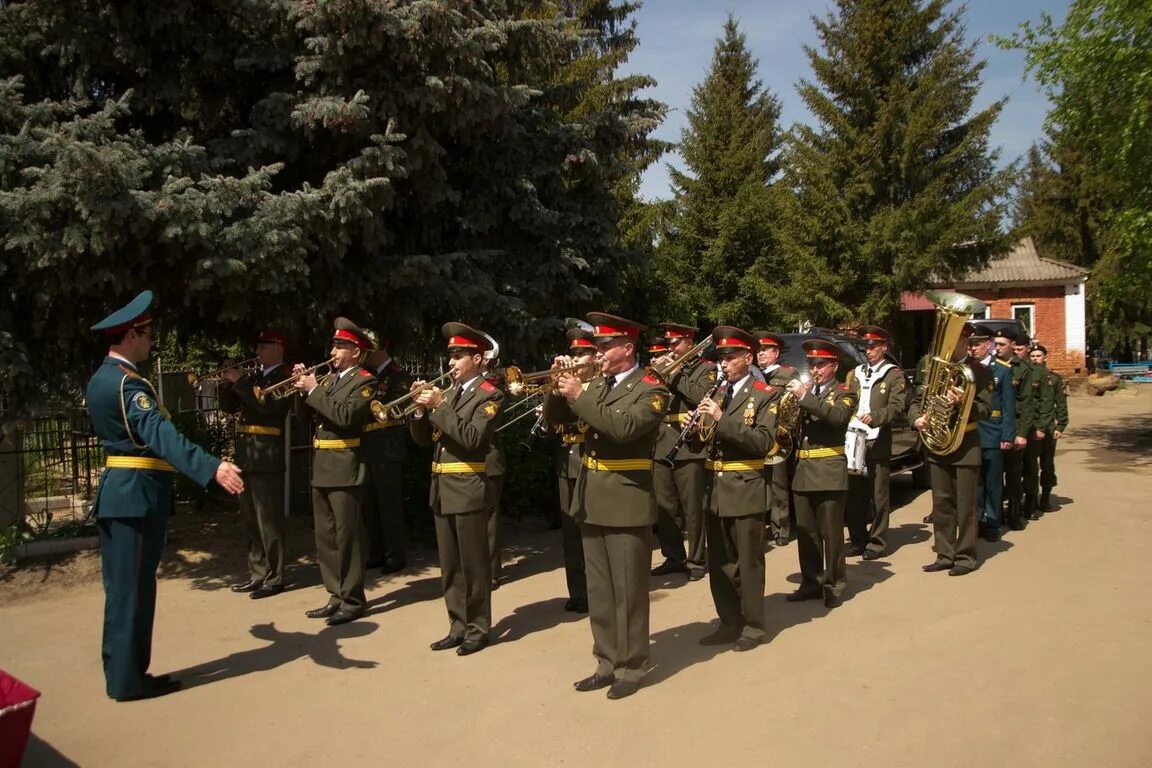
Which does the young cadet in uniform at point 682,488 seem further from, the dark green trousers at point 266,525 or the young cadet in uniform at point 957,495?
the dark green trousers at point 266,525

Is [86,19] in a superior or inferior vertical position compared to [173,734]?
superior

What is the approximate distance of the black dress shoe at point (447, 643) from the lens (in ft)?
19.3

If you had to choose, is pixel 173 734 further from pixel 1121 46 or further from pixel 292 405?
pixel 1121 46

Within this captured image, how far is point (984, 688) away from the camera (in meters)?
4.92

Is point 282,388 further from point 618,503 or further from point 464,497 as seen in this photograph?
point 618,503

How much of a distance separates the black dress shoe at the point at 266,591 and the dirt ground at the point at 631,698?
0.29ft

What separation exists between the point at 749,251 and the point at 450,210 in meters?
18.8

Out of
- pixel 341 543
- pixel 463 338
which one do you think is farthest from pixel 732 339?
pixel 341 543

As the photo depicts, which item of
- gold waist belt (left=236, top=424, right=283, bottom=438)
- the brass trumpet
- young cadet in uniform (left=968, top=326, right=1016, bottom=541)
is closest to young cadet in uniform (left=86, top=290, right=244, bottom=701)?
the brass trumpet

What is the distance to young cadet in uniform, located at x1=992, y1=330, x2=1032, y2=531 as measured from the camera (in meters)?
9.28

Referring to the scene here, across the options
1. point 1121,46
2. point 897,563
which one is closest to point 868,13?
point 1121,46

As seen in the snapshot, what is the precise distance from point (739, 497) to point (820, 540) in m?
1.71

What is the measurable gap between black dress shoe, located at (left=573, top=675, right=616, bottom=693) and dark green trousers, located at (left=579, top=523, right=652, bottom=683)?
0.03 meters

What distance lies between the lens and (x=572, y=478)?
7004mm
